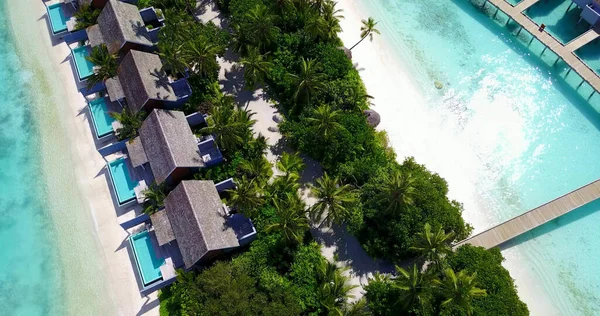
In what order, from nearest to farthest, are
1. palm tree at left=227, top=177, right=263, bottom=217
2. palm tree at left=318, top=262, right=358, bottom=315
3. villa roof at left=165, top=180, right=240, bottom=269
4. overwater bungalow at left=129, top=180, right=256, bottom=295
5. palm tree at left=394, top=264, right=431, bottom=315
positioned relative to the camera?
palm tree at left=394, top=264, right=431, bottom=315 < palm tree at left=318, top=262, right=358, bottom=315 < villa roof at left=165, top=180, right=240, bottom=269 < overwater bungalow at left=129, top=180, right=256, bottom=295 < palm tree at left=227, top=177, right=263, bottom=217

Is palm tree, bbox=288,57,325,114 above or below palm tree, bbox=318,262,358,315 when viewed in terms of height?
above

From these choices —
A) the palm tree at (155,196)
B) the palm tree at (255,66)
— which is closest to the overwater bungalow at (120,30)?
the palm tree at (255,66)

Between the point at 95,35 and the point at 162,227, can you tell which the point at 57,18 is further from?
the point at 162,227

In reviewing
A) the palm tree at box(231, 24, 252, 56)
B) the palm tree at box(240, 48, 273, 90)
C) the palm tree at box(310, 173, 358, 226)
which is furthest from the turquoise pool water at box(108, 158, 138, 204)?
the palm tree at box(310, 173, 358, 226)

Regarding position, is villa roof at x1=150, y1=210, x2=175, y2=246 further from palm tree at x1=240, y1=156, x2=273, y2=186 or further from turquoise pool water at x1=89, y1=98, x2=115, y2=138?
turquoise pool water at x1=89, y1=98, x2=115, y2=138

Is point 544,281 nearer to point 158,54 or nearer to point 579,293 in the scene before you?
point 579,293

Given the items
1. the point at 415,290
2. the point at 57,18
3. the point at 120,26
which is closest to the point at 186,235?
the point at 415,290
